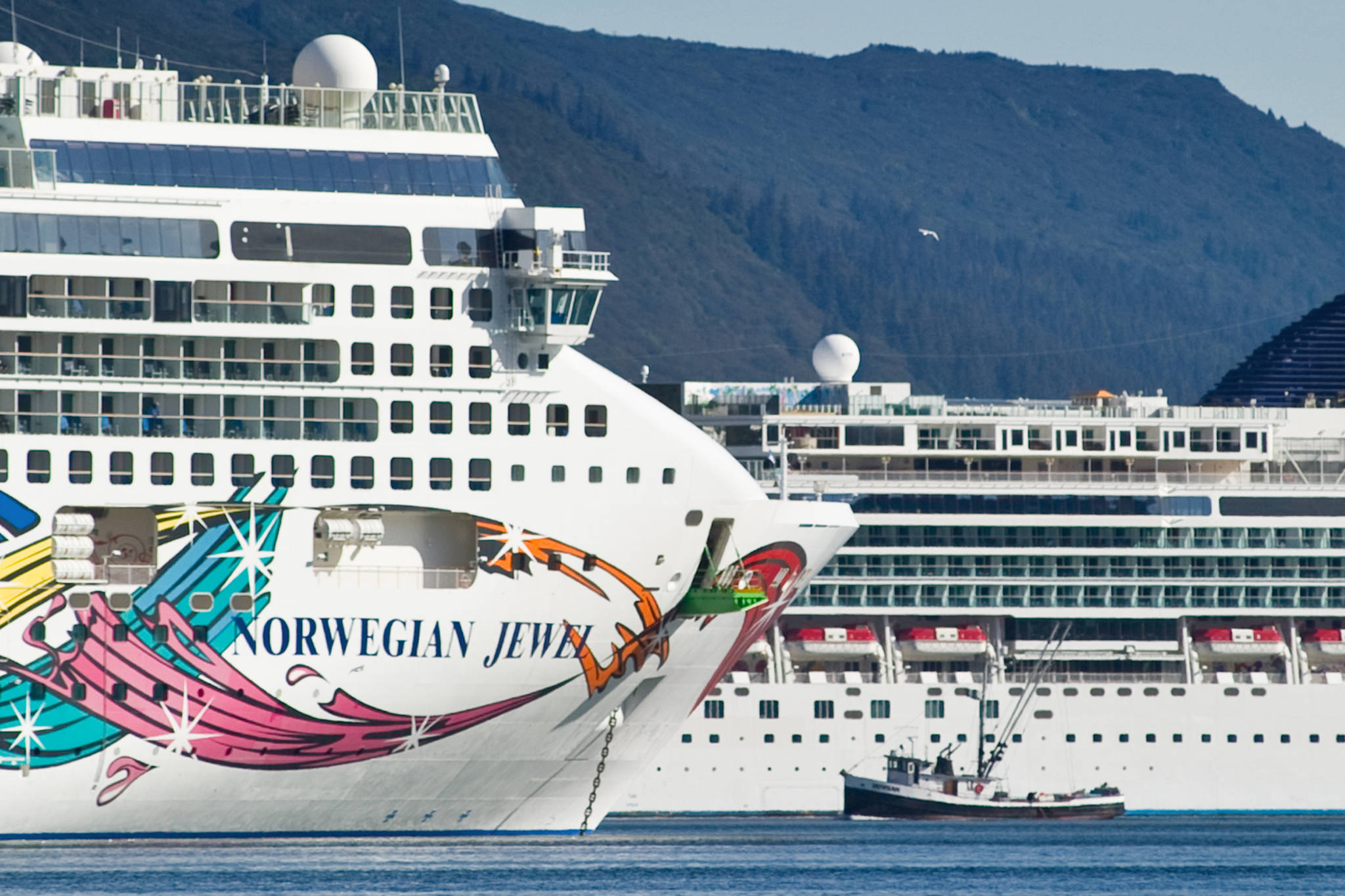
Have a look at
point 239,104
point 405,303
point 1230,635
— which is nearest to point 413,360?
point 405,303

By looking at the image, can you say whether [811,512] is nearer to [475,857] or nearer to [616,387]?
[616,387]

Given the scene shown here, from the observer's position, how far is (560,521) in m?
42.6

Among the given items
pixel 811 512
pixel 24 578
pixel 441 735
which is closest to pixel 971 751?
pixel 811 512

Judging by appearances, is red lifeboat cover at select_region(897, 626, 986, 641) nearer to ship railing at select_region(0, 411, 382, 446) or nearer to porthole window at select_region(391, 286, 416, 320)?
porthole window at select_region(391, 286, 416, 320)

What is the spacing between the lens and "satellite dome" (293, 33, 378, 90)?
146 feet

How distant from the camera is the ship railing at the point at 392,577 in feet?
137

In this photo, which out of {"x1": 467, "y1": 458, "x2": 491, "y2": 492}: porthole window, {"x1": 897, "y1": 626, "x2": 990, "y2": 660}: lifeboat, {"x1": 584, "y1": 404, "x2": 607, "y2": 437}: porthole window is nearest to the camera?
{"x1": 467, "y1": 458, "x2": 491, "y2": 492}: porthole window

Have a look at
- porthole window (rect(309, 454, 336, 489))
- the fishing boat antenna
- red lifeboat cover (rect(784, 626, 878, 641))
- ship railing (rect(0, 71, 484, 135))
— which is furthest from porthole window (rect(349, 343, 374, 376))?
Answer: the fishing boat antenna

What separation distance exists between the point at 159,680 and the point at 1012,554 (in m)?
33.2

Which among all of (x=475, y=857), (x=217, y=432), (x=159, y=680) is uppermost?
(x=217, y=432)

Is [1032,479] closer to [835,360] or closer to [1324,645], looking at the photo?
[835,360]

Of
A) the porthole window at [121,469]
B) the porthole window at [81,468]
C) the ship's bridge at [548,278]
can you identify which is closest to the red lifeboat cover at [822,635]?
the ship's bridge at [548,278]

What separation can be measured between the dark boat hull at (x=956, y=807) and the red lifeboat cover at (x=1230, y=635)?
650cm

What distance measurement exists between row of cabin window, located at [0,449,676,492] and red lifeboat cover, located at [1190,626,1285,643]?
30849mm
